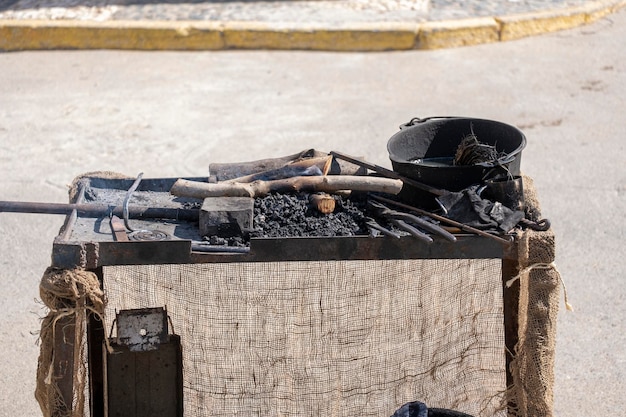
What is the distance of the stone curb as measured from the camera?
812 cm

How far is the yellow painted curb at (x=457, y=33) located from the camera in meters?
8.12

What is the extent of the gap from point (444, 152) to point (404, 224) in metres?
0.66

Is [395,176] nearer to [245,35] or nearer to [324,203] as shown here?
[324,203]

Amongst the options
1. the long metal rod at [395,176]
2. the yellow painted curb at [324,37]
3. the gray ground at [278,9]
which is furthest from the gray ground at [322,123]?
the long metal rod at [395,176]

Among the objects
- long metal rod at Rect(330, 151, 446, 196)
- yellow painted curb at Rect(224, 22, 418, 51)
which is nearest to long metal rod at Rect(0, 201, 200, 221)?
long metal rod at Rect(330, 151, 446, 196)

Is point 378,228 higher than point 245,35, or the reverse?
point 378,228

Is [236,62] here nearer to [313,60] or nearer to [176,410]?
[313,60]

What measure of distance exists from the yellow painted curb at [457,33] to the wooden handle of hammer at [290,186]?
5222 millimetres

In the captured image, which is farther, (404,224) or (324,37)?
(324,37)

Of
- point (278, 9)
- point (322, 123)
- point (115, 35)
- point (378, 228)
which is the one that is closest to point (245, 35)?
point (278, 9)

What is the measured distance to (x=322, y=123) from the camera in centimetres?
675

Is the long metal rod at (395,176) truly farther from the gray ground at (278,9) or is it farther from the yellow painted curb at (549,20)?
the yellow painted curb at (549,20)

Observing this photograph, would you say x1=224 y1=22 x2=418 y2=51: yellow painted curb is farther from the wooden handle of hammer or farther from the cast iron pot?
the wooden handle of hammer

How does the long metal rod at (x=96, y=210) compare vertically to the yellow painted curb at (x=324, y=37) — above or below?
above
